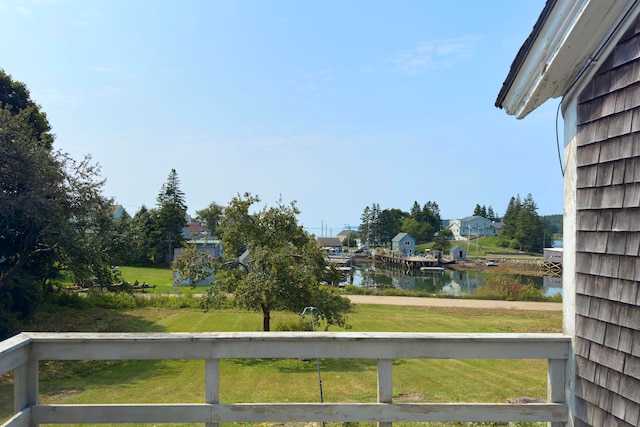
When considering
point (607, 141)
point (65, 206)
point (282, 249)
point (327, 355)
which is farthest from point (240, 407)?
point (65, 206)

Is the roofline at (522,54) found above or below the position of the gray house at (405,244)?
above

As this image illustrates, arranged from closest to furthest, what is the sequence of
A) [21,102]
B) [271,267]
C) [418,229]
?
[271,267], [21,102], [418,229]

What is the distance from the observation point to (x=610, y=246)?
2.27 m

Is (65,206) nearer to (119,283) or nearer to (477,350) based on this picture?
(119,283)

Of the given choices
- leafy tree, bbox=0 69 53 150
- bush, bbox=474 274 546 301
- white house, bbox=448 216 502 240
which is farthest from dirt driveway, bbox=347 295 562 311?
white house, bbox=448 216 502 240

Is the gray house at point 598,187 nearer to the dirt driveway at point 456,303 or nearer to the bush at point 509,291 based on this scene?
the dirt driveway at point 456,303

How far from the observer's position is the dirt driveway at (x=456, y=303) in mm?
21667

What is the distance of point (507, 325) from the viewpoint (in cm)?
1591

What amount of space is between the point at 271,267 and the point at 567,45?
943 centimetres

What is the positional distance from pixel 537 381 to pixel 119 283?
12.5 m

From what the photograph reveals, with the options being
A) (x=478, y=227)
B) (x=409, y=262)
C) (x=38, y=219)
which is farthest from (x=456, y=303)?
(x=478, y=227)

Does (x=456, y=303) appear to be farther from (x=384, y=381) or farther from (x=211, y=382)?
(x=211, y=382)

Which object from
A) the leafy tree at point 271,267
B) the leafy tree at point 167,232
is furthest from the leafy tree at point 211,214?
the leafy tree at point 271,267

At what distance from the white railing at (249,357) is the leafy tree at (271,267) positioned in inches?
336
